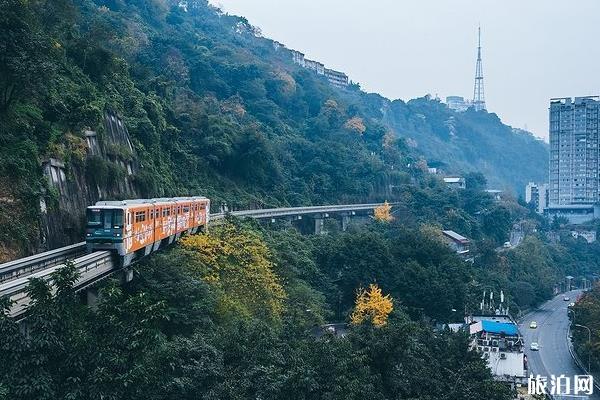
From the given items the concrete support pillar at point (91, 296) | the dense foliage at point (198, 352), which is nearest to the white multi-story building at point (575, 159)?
the dense foliage at point (198, 352)

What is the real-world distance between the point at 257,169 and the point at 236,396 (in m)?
37.9

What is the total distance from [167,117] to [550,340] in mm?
31466

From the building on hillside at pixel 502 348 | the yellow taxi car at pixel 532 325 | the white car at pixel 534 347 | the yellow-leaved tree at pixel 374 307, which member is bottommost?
the yellow taxi car at pixel 532 325

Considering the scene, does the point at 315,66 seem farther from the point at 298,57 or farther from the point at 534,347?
the point at 534,347

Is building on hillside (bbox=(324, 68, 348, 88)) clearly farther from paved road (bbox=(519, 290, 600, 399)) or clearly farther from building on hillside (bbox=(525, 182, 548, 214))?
paved road (bbox=(519, 290, 600, 399))

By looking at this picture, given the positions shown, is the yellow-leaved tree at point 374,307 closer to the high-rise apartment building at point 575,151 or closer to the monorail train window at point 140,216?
the monorail train window at point 140,216

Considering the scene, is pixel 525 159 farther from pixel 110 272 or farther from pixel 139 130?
pixel 110 272

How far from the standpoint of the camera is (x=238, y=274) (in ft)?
82.2

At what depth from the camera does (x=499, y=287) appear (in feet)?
163

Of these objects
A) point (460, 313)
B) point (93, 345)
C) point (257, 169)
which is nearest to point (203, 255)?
point (93, 345)

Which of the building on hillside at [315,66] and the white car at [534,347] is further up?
the building on hillside at [315,66]

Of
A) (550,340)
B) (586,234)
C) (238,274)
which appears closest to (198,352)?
(238,274)

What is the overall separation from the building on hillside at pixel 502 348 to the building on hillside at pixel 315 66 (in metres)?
83.2

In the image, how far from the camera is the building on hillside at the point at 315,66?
11100 cm
